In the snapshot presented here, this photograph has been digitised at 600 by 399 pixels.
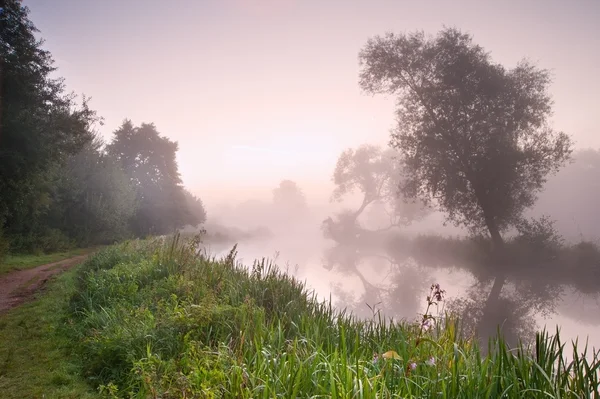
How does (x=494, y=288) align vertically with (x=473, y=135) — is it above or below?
below

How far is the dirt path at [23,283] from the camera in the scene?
9109 mm

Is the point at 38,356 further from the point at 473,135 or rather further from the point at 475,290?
the point at 473,135

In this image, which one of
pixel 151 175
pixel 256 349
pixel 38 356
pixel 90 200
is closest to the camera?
pixel 256 349

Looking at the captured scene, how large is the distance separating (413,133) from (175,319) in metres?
19.9

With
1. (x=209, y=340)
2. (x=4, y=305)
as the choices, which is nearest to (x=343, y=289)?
(x=209, y=340)

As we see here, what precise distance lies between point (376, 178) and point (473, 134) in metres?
24.7

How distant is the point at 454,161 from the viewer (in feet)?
66.6

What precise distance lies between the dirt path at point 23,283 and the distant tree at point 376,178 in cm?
3534

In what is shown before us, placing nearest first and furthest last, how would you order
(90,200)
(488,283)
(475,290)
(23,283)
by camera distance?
1. (23,283)
2. (475,290)
3. (488,283)
4. (90,200)

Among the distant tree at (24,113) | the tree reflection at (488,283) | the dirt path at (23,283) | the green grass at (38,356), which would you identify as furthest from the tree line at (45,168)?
the tree reflection at (488,283)

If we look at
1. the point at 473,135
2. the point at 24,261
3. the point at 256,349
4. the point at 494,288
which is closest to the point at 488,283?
the point at 494,288

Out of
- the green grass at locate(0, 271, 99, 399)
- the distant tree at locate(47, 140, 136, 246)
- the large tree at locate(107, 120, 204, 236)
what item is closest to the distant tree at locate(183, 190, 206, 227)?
the large tree at locate(107, 120, 204, 236)

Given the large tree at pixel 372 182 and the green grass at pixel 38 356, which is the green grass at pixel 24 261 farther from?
the large tree at pixel 372 182

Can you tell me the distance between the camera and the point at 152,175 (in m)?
43.0
